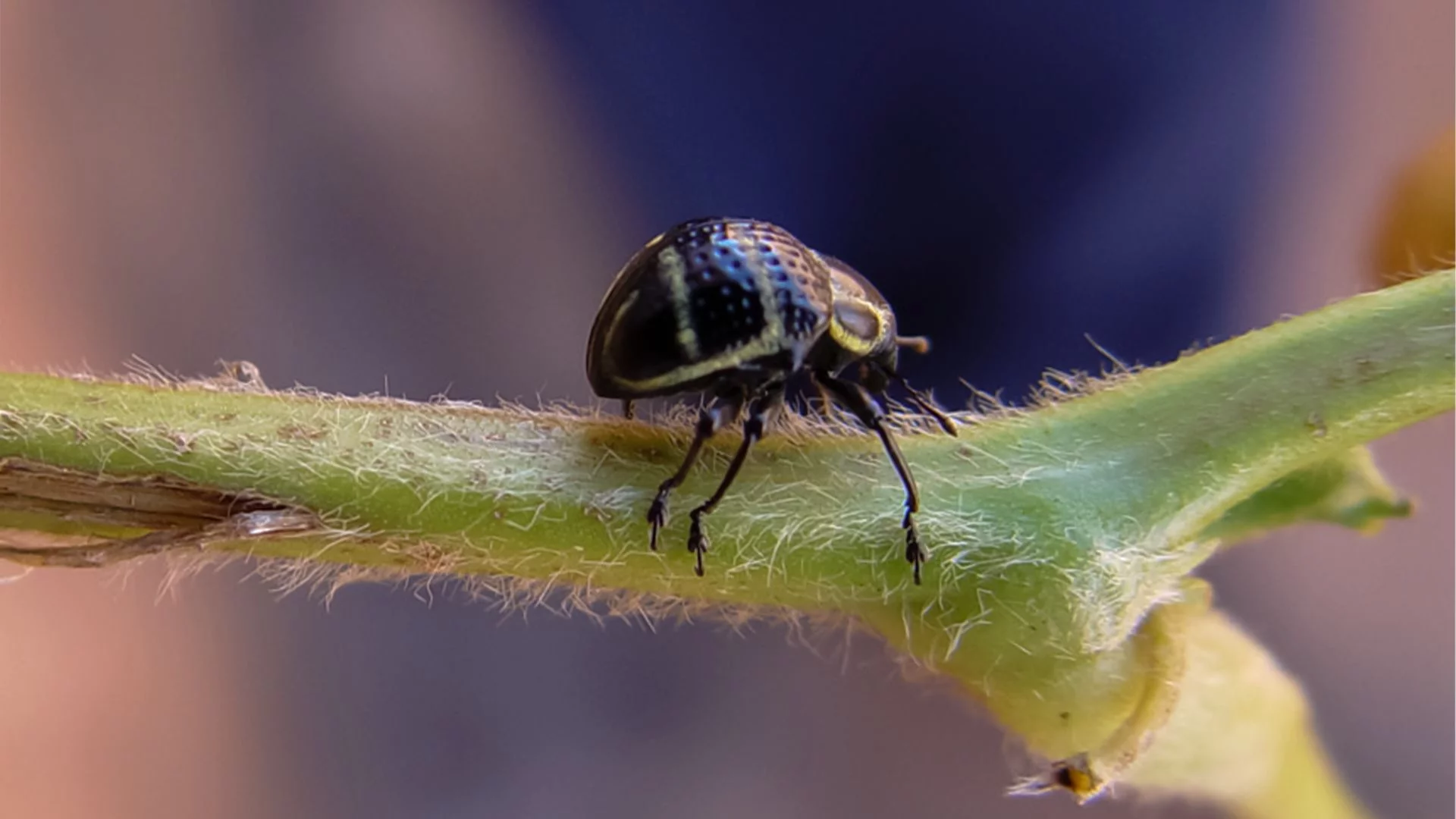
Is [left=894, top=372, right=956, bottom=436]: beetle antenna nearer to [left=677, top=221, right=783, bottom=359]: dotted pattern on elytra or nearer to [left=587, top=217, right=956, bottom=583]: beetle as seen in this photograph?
[left=587, top=217, right=956, bottom=583]: beetle

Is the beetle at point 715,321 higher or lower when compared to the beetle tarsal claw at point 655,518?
higher

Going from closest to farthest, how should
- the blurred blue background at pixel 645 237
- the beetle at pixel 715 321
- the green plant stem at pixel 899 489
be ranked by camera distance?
1. the green plant stem at pixel 899 489
2. the beetle at pixel 715 321
3. the blurred blue background at pixel 645 237

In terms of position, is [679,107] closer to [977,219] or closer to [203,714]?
[977,219]

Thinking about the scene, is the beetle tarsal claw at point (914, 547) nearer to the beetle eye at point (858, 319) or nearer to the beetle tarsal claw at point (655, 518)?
the beetle tarsal claw at point (655, 518)

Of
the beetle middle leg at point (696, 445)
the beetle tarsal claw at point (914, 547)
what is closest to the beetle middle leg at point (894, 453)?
the beetle tarsal claw at point (914, 547)

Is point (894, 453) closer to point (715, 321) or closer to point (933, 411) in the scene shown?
point (933, 411)

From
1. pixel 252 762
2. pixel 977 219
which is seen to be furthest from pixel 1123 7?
pixel 252 762

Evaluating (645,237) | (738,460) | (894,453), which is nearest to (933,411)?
(894,453)
